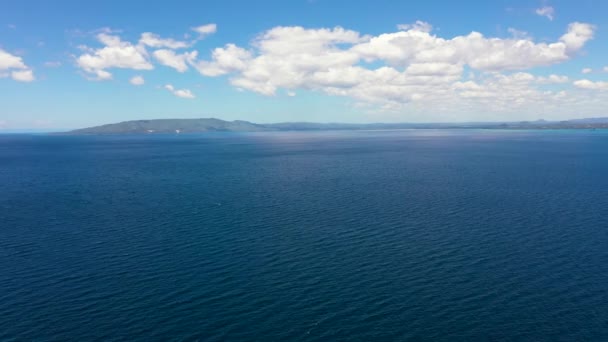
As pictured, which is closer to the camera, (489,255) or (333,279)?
(333,279)

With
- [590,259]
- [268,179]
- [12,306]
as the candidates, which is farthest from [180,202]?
[590,259]

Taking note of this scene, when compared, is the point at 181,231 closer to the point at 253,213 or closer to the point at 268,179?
the point at 253,213

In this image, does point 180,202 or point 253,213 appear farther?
point 180,202

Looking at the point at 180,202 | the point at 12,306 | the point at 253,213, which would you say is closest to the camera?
the point at 12,306

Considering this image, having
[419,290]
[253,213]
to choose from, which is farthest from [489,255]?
[253,213]

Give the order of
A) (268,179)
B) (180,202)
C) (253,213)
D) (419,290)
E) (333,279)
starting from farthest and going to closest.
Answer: (268,179), (180,202), (253,213), (333,279), (419,290)

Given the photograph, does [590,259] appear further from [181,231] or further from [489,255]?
[181,231]
